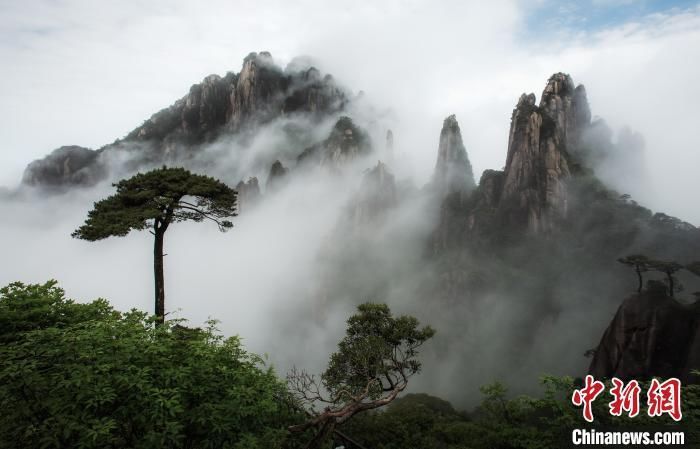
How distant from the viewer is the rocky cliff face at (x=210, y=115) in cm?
17975

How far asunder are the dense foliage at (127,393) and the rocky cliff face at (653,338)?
42.0 meters

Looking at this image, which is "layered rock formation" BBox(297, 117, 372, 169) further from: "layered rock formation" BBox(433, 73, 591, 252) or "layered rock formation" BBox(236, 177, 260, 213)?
"layered rock formation" BBox(433, 73, 591, 252)

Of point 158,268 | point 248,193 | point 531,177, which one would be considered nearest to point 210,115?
point 248,193

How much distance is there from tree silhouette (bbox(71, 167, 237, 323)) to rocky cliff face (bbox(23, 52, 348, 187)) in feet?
552

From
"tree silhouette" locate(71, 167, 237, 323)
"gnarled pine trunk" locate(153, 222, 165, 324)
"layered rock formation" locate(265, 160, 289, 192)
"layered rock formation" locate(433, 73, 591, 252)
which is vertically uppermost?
"layered rock formation" locate(265, 160, 289, 192)

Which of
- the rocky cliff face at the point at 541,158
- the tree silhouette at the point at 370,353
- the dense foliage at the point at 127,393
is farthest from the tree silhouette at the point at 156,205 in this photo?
the rocky cliff face at the point at 541,158

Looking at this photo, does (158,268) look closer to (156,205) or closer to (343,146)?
(156,205)

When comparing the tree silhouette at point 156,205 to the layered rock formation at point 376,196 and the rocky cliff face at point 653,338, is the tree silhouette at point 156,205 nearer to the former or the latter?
the rocky cliff face at point 653,338

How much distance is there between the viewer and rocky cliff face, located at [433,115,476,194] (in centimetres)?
11669

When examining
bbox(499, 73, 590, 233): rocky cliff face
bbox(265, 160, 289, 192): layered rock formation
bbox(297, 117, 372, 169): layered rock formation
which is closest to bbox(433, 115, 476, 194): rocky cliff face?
bbox(499, 73, 590, 233): rocky cliff face

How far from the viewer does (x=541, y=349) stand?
71000 mm

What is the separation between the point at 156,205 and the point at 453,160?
108 meters

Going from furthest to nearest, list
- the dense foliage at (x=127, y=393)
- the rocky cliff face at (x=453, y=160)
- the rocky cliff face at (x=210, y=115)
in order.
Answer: the rocky cliff face at (x=210, y=115), the rocky cliff face at (x=453, y=160), the dense foliage at (x=127, y=393)

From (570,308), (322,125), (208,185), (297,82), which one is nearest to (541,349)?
(570,308)
